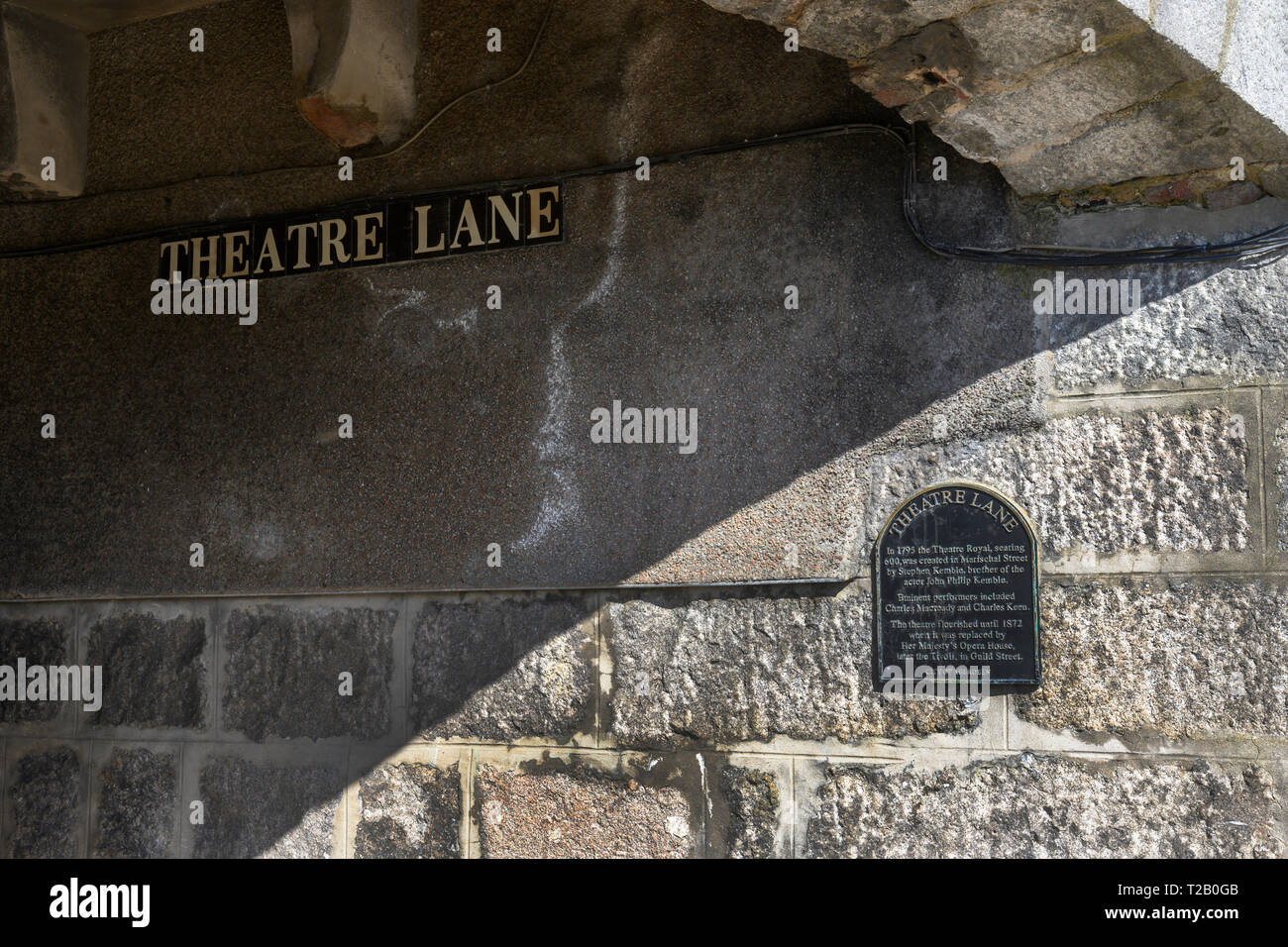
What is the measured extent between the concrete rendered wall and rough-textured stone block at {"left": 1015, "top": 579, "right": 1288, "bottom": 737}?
0.04 ft

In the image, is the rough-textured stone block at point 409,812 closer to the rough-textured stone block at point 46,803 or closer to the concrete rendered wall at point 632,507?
the concrete rendered wall at point 632,507

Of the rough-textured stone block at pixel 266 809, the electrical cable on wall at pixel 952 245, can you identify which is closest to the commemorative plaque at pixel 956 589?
the electrical cable on wall at pixel 952 245

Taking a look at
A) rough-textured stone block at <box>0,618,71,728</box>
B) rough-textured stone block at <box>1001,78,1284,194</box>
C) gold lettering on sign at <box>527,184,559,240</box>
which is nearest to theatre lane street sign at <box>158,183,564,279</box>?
gold lettering on sign at <box>527,184,559,240</box>

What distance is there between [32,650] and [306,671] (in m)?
1.31

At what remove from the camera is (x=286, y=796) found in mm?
4199

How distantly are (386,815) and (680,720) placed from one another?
3.51 ft

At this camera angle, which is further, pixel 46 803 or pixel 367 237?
pixel 46 803

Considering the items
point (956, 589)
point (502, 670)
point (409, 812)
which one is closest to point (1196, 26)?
point (956, 589)

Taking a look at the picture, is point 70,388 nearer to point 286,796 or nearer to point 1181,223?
point 286,796

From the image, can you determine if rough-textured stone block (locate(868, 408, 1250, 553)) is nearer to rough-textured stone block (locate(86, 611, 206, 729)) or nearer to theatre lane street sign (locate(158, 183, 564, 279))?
theatre lane street sign (locate(158, 183, 564, 279))

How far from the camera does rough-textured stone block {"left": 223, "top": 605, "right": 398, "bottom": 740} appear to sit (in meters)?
4.14

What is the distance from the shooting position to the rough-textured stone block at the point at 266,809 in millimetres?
4145

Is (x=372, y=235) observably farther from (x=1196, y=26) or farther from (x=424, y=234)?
(x=1196, y=26)

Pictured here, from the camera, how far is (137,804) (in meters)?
4.46
